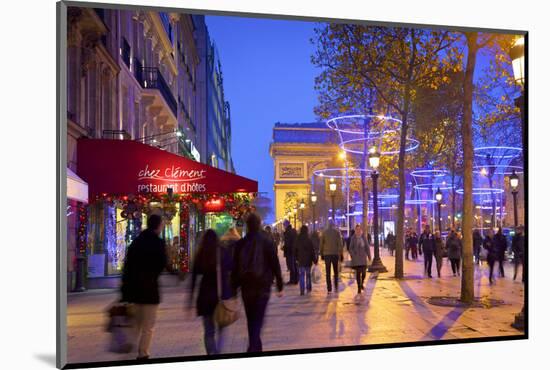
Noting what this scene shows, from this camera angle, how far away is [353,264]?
1403 cm

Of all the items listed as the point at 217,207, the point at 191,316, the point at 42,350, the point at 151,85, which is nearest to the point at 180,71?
the point at 151,85

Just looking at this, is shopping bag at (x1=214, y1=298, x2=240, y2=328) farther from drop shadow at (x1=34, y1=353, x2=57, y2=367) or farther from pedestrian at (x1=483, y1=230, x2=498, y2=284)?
pedestrian at (x1=483, y1=230, x2=498, y2=284)

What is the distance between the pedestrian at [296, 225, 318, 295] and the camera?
45.9ft

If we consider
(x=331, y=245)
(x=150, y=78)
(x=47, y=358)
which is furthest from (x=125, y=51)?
(x=47, y=358)

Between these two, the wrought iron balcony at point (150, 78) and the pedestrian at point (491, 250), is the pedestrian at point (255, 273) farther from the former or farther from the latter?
the wrought iron balcony at point (150, 78)

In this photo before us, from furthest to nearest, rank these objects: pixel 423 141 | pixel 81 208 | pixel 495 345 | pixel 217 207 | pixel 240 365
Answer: pixel 423 141
pixel 217 207
pixel 81 208
pixel 495 345
pixel 240 365

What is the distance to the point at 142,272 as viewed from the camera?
705 cm

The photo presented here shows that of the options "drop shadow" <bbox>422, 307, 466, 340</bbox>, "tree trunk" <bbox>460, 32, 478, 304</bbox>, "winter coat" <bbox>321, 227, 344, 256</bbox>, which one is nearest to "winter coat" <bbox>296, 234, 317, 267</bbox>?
"winter coat" <bbox>321, 227, 344, 256</bbox>

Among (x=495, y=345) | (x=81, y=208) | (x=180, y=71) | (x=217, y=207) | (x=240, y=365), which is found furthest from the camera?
(x=180, y=71)

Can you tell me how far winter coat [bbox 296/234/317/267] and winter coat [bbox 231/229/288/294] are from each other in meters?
6.36

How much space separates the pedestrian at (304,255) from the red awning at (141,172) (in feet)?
5.60

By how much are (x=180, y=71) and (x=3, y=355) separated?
985 inches

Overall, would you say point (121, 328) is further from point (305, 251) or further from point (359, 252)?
point (359, 252)

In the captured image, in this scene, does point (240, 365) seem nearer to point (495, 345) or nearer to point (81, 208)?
point (495, 345)
